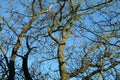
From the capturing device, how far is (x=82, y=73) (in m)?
14.0

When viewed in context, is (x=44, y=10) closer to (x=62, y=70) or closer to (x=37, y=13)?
(x=37, y=13)

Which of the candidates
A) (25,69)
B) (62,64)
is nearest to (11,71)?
(25,69)

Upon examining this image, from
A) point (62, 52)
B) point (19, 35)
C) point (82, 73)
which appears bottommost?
point (82, 73)

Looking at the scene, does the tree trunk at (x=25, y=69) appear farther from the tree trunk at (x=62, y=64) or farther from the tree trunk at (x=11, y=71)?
the tree trunk at (x=62, y=64)

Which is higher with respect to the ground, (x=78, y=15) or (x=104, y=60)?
(x=78, y=15)

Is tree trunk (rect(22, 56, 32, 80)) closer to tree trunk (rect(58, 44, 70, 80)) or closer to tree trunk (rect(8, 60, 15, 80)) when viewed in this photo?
tree trunk (rect(8, 60, 15, 80))

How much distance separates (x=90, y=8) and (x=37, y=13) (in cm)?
269

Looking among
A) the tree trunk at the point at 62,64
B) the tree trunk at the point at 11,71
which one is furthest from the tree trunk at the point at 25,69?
the tree trunk at the point at 62,64

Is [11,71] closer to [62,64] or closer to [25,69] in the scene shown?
[25,69]

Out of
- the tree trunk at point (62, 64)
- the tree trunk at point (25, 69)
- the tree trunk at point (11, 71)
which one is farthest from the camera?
the tree trunk at point (11, 71)

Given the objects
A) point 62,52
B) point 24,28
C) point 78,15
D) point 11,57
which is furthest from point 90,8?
point 11,57

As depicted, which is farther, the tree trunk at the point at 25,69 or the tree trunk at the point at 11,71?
the tree trunk at the point at 11,71

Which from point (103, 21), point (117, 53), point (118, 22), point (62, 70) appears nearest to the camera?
point (103, 21)

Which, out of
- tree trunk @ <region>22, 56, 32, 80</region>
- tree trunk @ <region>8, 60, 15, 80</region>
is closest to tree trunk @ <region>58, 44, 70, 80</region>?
tree trunk @ <region>22, 56, 32, 80</region>
